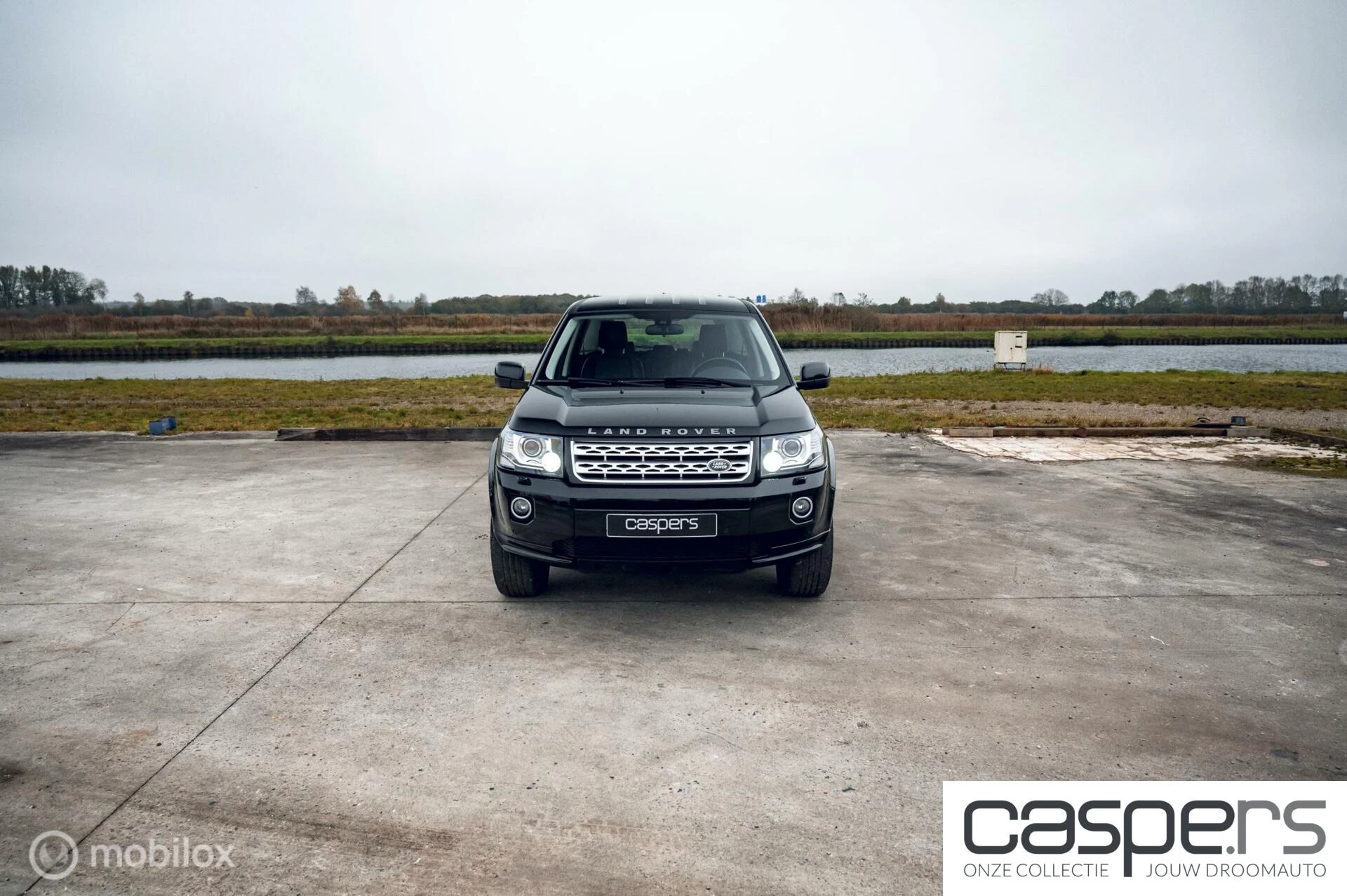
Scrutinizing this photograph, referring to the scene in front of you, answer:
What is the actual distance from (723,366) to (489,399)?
15087 mm

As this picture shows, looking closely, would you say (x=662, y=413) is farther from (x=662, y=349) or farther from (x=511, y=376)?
(x=511, y=376)

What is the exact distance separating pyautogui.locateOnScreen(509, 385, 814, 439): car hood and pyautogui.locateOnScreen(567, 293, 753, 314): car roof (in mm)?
1000

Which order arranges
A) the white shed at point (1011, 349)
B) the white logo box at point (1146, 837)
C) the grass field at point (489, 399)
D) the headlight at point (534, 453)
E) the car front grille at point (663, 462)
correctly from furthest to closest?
1. the white shed at point (1011, 349)
2. the grass field at point (489, 399)
3. the headlight at point (534, 453)
4. the car front grille at point (663, 462)
5. the white logo box at point (1146, 837)

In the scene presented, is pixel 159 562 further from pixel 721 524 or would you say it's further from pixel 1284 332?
pixel 1284 332

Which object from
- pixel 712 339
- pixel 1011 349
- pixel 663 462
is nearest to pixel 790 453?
pixel 663 462

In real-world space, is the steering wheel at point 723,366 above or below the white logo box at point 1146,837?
above

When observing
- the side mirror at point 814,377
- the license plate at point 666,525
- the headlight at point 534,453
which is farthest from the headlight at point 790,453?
the headlight at point 534,453

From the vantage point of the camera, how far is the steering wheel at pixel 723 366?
591cm

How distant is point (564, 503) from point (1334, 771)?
350cm

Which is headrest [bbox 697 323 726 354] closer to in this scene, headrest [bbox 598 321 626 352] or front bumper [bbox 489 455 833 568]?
headrest [bbox 598 321 626 352]

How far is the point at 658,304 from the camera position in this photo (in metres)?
6.32

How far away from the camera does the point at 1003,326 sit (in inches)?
3029

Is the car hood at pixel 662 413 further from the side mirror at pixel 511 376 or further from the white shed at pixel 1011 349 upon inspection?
the white shed at pixel 1011 349

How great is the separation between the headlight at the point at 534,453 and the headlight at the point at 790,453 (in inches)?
45.0
